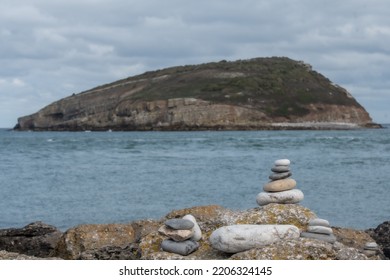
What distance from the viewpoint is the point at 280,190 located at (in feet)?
37.7

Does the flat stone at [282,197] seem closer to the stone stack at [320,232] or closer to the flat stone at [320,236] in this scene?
the stone stack at [320,232]

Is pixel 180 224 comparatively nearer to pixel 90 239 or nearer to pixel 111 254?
pixel 111 254

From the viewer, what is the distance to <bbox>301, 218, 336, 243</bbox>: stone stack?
9523 millimetres

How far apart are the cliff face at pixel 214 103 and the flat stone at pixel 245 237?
129 meters

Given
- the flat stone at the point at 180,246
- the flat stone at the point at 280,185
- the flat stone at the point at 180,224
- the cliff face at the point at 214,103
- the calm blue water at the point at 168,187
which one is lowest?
the calm blue water at the point at 168,187

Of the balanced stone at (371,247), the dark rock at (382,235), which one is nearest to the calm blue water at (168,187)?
the dark rock at (382,235)

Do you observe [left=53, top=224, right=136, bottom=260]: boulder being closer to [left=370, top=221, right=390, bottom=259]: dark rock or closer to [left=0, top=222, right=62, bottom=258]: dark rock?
[left=0, top=222, right=62, bottom=258]: dark rock

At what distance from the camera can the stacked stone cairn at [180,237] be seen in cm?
936

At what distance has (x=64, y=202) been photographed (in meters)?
25.7

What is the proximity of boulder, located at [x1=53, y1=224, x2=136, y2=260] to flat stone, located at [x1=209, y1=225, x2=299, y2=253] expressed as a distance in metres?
2.02

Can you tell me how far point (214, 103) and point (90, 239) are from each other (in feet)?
436

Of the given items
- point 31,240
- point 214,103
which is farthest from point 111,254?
point 214,103

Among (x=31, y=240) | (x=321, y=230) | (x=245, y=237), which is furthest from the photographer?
(x=31, y=240)

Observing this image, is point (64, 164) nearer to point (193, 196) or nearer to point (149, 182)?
point (149, 182)
